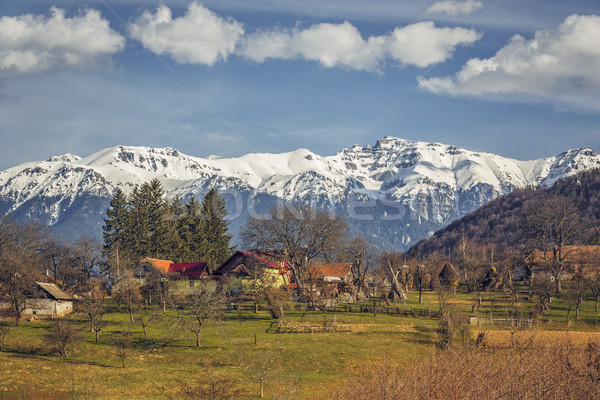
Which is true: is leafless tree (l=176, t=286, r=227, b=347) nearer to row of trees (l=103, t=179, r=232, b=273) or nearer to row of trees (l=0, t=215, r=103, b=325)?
row of trees (l=0, t=215, r=103, b=325)

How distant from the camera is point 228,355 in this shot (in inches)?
1927

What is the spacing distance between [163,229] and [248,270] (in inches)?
1063

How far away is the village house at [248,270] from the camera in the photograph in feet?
274

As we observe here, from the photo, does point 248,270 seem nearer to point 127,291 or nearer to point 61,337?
point 127,291

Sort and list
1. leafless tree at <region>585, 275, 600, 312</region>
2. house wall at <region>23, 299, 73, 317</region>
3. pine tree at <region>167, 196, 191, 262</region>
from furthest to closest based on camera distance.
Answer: pine tree at <region>167, 196, 191, 262</region> < leafless tree at <region>585, 275, 600, 312</region> < house wall at <region>23, 299, 73, 317</region>

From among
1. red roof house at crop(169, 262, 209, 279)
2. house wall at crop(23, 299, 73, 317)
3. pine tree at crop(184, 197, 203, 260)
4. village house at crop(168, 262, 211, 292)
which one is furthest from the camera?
pine tree at crop(184, 197, 203, 260)

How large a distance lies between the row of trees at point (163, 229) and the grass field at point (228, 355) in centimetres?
3634

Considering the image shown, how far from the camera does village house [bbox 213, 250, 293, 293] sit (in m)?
83.6

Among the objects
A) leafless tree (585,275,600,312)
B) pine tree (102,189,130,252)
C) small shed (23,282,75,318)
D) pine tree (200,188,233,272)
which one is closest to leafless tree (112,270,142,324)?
small shed (23,282,75,318)

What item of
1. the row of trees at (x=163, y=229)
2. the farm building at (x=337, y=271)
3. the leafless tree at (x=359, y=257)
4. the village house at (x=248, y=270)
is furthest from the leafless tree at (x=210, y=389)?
the row of trees at (x=163, y=229)

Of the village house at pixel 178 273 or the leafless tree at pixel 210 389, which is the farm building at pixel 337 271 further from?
the leafless tree at pixel 210 389

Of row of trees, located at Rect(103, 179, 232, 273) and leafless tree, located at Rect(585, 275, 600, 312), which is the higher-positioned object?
row of trees, located at Rect(103, 179, 232, 273)

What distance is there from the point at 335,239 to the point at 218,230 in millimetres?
33587

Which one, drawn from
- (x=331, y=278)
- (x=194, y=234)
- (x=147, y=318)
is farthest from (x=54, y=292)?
(x=331, y=278)
